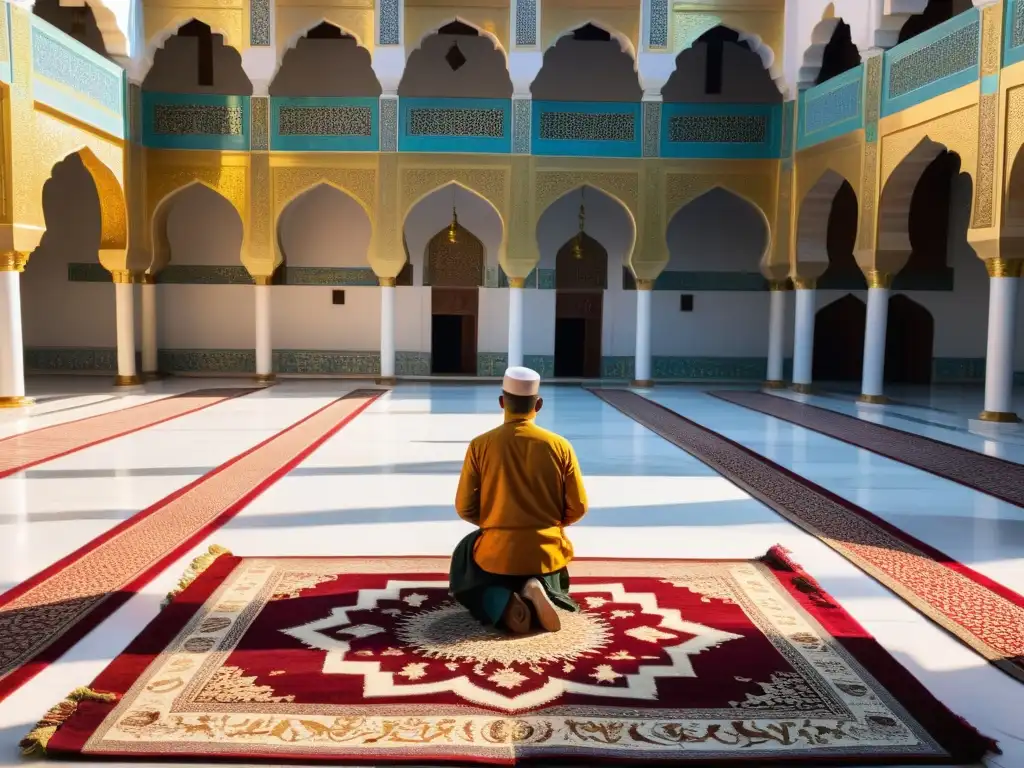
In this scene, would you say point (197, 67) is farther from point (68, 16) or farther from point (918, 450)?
point (918, 450)

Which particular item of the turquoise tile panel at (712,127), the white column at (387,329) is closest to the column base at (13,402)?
the white column at (387,329)

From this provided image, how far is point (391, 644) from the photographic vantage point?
2627 millimetres

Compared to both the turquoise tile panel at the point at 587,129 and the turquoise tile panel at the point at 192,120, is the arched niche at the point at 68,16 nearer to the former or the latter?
the turquoise tile panel at the point at 192,120

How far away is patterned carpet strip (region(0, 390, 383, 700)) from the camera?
260 cm

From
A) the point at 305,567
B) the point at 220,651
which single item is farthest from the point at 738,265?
the point at 220,651

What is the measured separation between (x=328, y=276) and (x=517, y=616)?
10986 millimetres

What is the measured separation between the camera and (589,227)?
13219mm

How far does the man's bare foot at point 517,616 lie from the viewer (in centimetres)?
270

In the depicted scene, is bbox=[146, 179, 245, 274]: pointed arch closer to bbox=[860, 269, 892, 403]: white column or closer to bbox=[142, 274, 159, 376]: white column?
bbox=[142, 274, 159, 376]: white column

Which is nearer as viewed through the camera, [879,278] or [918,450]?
[918,450]

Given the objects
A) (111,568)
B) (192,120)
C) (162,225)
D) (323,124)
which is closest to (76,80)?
(192,120)

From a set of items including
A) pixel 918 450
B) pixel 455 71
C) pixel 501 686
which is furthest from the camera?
pixel 455 71

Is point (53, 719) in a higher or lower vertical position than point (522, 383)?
lower

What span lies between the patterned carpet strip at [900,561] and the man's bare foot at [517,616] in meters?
1.22
